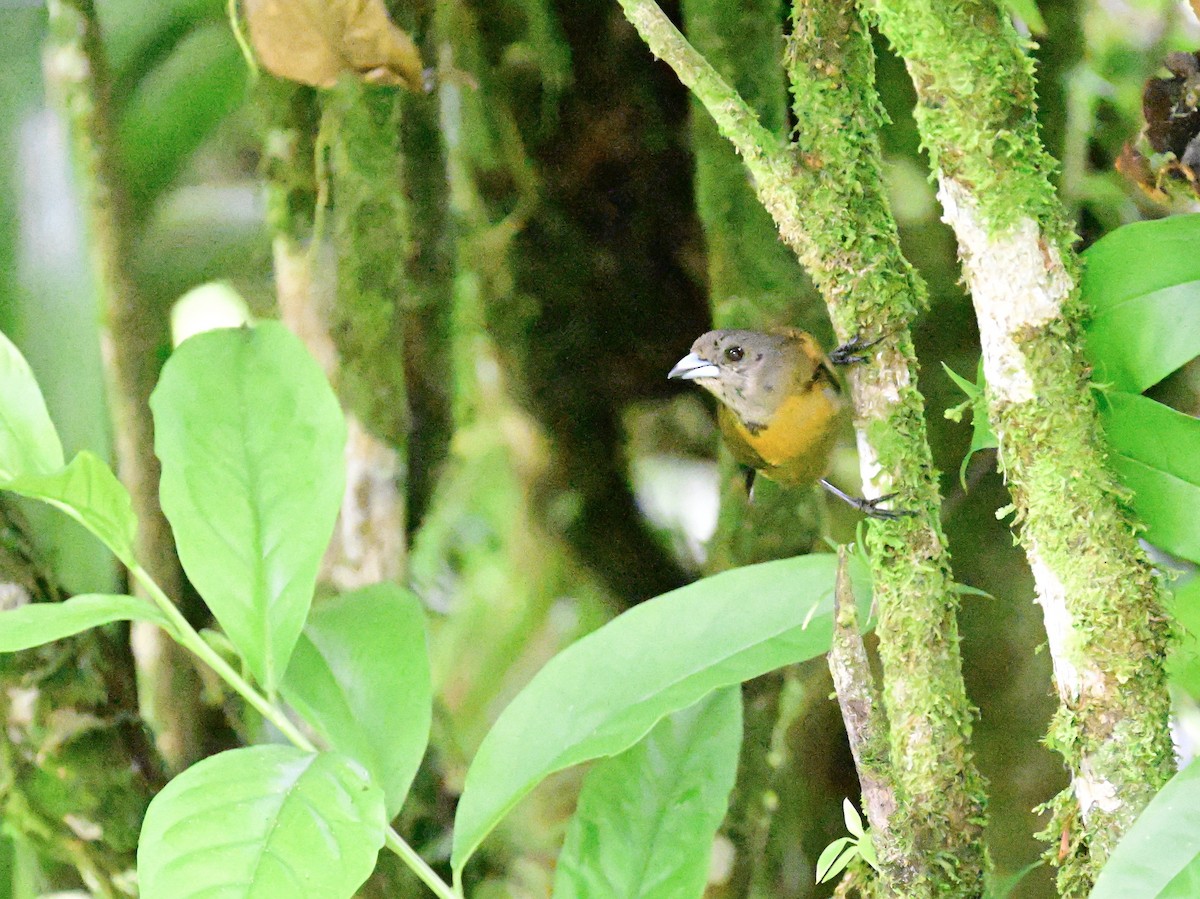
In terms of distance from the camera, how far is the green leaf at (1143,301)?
599 mm

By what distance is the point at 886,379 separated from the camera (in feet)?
2.19

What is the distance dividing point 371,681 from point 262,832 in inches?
7.6

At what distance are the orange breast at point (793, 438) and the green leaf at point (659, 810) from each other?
0.59 feet

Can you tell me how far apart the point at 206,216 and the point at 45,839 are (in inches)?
22.5

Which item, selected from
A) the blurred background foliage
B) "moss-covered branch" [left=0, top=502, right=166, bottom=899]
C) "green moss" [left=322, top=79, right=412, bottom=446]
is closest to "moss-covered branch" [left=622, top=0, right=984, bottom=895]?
the blurred background foliage

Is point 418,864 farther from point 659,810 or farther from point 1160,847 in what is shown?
point 1160,847

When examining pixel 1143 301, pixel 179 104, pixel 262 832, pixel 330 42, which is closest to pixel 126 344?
pixel 179 104

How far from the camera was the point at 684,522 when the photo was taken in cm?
93

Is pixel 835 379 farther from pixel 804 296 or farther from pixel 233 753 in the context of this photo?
pixel 233 753

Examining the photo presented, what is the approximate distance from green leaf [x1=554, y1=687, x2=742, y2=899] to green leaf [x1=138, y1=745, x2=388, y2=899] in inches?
8.0

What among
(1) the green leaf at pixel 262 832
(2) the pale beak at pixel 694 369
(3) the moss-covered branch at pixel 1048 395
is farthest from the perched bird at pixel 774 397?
(1) the green leaf at pixel 262 832

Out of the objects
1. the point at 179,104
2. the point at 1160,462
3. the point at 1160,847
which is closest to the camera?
the point at 1160,847

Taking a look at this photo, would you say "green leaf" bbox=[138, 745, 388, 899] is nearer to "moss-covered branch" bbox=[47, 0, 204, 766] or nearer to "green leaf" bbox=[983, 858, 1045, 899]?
"moss-covered branch" bbox=[47, 0, 204, 766]

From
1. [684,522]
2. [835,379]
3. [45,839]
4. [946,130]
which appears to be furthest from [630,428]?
[45,839]
